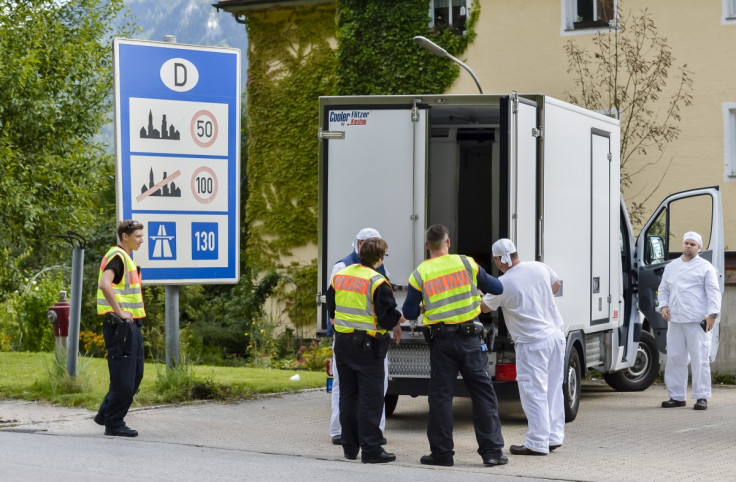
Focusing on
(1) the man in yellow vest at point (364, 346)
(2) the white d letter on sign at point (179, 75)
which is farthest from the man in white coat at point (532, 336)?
(2) the white d letter on sign at point (179, 75)

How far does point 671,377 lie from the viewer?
1348 centimetres

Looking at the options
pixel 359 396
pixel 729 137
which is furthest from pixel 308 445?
pixel 729 137

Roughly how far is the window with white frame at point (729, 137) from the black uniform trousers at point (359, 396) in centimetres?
1438

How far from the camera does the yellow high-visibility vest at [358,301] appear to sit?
9125 millimetres

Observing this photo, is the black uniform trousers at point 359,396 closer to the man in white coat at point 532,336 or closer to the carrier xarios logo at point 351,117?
the man in white coat at point 532,336

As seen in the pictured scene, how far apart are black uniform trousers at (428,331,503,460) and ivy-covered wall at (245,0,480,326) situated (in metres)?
15.8

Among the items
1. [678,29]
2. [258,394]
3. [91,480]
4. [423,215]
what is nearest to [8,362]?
[258,394]

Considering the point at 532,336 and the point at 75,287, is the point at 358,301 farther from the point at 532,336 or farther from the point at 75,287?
the point at 75,287

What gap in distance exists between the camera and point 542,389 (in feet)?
31.5

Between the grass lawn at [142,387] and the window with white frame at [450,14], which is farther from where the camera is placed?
the window with white frame at [450,14]

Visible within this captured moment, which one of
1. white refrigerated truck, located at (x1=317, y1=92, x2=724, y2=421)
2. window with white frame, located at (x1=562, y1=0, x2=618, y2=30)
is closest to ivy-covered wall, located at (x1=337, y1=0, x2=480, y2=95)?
window with white frame, located at (x1=562, y1=0, x2=618, y2=30)

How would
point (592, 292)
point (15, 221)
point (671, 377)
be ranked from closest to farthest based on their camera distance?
point (592, 292) < point (671, 377) < point (15, 221)

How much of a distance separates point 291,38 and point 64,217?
695cm

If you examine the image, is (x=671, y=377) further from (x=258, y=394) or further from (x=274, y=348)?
(x=274, y=348)
